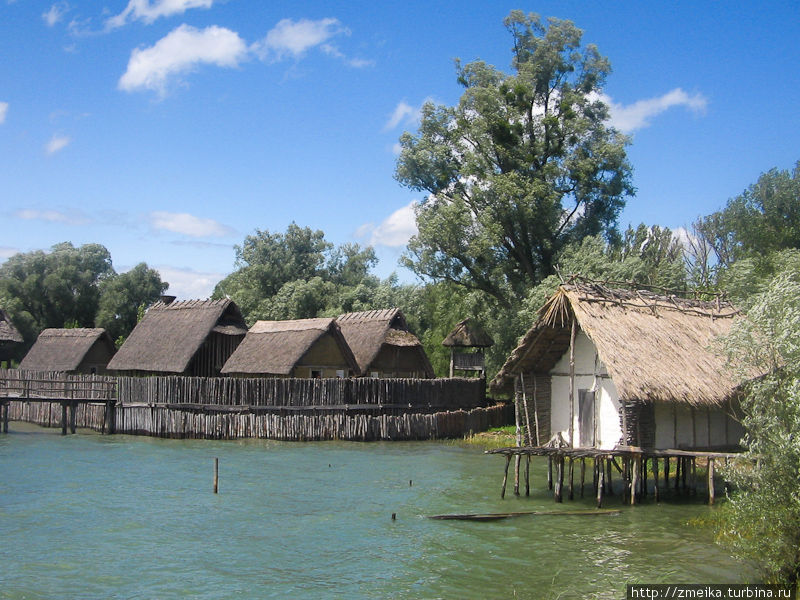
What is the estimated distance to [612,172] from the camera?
1594 inches

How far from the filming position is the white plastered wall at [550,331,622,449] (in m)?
20.1

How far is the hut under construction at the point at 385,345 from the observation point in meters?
39.8

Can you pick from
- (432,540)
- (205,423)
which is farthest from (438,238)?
(432,540)

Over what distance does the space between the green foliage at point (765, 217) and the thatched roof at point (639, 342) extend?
904 inches

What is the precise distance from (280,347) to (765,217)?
28.9 meters

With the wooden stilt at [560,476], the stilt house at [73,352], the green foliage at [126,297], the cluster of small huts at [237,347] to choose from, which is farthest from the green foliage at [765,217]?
the green foliage at [126,297]

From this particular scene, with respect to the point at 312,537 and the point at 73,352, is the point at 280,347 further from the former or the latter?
the point at 312,537

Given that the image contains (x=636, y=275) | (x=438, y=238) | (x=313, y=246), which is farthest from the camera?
(x=313, y=246)

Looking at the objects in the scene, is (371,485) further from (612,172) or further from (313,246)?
(313,246)

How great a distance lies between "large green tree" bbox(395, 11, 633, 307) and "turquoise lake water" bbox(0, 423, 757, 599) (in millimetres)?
17103

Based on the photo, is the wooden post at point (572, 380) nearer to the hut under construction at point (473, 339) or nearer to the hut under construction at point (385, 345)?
the hut under construction at point (385, 345)

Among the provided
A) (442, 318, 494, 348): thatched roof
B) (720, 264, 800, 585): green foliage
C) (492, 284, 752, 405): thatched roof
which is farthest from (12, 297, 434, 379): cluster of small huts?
(720, 264, 800, 585): green foliage

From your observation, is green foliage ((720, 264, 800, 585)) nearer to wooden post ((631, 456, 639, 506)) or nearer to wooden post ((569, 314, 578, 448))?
wooden post ((631, 456, 639, 506))

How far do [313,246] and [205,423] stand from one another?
35910 mm
